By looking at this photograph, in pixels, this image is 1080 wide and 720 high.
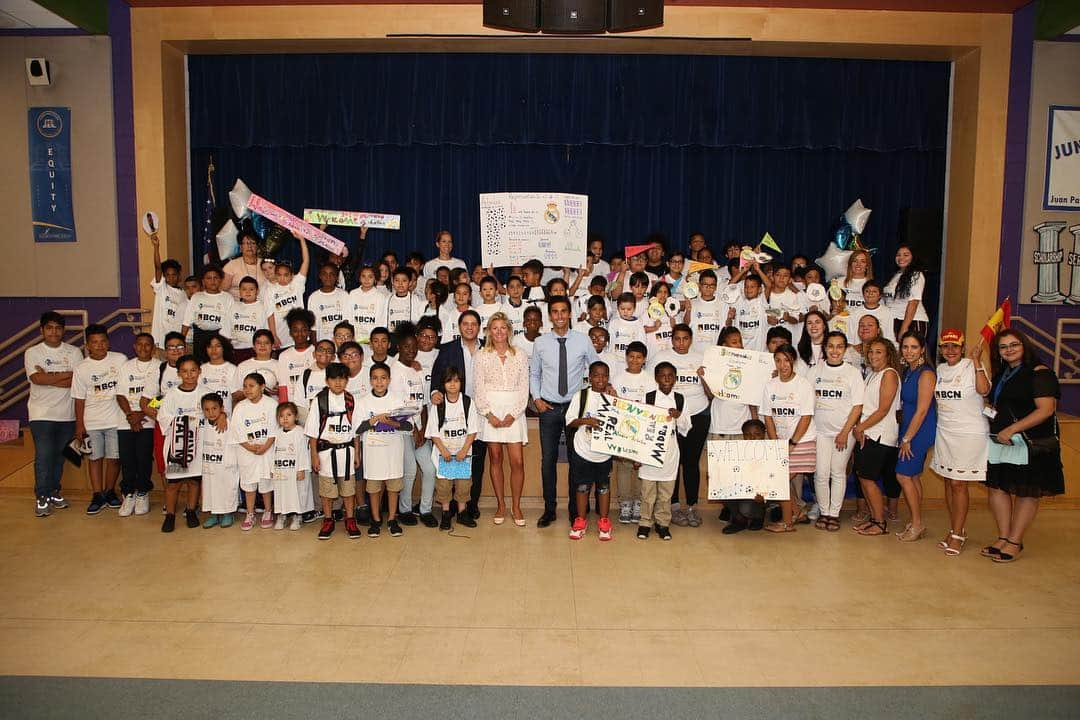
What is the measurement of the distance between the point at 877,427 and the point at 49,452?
6522 millimetres

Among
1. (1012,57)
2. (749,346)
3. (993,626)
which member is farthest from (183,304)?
(1012,57)

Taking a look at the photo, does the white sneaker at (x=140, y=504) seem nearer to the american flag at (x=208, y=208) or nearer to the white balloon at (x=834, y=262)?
the american flag at (x=208, y=208)

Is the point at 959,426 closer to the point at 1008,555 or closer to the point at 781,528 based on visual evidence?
the point at 1008,555

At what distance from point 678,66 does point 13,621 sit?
8.08 meters

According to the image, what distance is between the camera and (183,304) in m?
7.70

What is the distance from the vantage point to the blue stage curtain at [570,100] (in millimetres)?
9391

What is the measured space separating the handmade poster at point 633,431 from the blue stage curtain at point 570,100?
14.9ft

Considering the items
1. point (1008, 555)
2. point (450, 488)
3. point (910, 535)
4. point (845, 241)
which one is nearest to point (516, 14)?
point (450, 488)

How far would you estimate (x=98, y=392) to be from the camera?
6664 mm

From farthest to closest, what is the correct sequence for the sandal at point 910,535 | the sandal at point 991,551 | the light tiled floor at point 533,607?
the sandal at point 910,535, the sandal at point 991,551, the light tiled floor at point 533,607

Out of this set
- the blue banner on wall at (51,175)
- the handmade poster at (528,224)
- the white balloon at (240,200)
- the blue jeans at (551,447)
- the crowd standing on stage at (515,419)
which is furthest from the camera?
the white balloon at (240,200)

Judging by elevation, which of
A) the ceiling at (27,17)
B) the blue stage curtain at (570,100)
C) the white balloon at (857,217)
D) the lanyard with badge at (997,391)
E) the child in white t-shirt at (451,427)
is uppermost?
the ceiling at (27,17)

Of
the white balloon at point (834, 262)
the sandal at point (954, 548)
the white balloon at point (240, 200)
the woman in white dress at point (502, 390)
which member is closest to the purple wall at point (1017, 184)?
the white balloon at point (834, 262)

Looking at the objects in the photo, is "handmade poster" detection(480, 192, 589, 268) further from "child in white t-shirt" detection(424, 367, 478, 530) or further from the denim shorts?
the denim shorts
